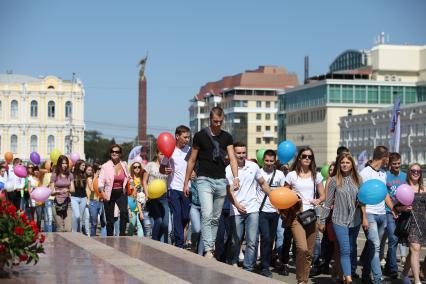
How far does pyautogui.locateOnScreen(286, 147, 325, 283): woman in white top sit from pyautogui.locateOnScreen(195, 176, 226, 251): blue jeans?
0.86 meters

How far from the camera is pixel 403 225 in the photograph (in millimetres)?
12531

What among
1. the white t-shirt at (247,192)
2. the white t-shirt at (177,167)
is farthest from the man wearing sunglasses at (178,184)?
the white t-shirt at (247,192)

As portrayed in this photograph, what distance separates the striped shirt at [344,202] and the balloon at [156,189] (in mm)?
3742

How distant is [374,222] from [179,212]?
2661 millimetres

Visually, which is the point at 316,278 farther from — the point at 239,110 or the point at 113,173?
the point at 239,110

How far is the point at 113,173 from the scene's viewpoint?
1591 centimetres

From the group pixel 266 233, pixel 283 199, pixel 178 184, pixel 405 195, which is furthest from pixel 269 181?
pixel 405 195

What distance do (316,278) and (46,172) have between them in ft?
30.8

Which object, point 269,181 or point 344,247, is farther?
point 269,181

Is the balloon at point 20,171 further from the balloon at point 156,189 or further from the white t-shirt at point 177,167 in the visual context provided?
the white t-shirt at point 177,167

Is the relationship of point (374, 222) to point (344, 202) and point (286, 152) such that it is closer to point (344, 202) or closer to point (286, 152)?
point (344, 202)

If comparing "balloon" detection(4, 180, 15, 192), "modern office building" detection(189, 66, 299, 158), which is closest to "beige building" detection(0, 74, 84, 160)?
"modern office building" detection(189, 66, 299, 158)

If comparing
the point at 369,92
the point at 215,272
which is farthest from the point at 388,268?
the point at 369,92

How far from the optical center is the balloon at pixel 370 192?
12.0m
